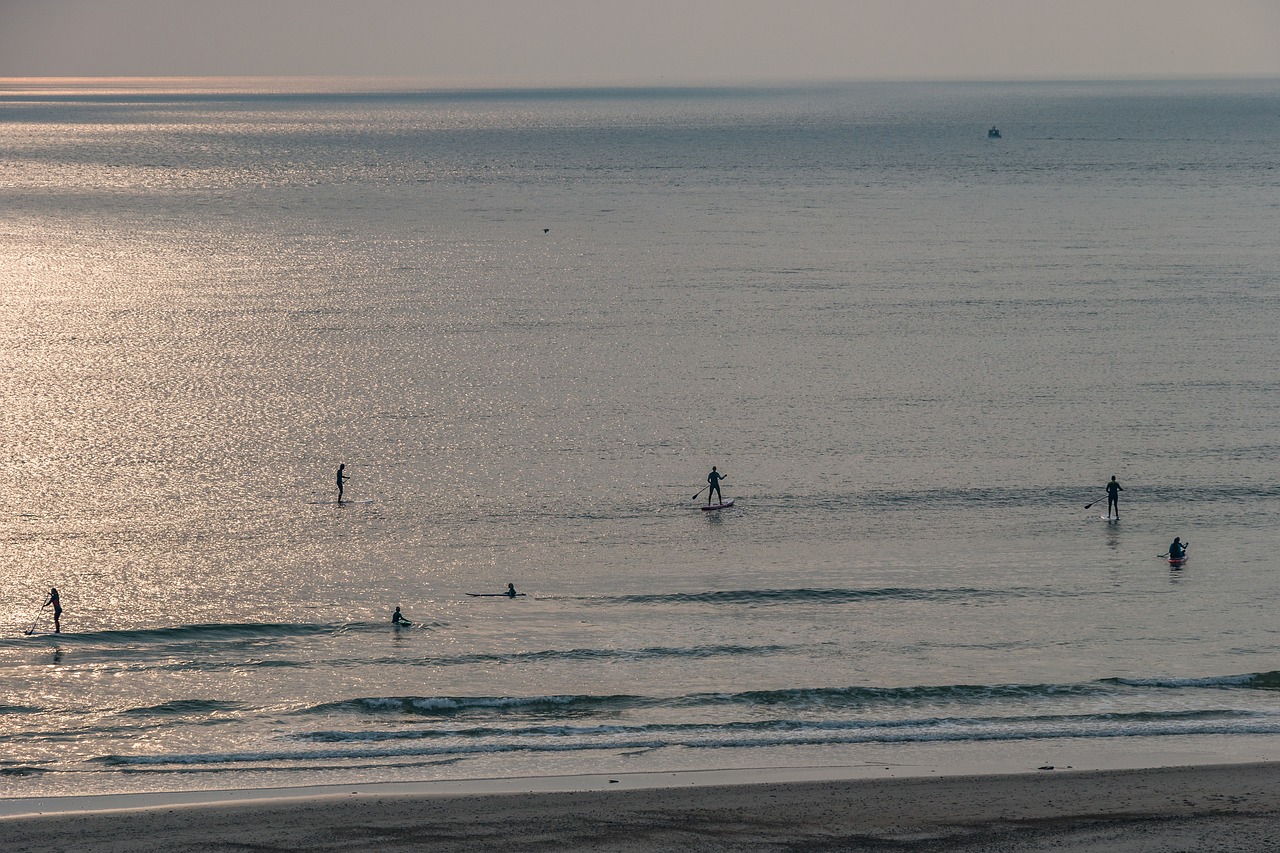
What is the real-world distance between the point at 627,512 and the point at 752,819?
1999 cm

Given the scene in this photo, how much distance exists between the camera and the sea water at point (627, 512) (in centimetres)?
2914

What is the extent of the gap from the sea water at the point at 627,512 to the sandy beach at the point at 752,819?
6.41 feet

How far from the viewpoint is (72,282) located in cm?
8606

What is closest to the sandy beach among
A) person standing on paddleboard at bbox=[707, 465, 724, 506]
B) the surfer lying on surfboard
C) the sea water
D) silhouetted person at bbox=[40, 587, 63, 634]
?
the sea water

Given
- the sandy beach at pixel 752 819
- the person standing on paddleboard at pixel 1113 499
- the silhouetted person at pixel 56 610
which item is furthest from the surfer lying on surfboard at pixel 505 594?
the person standing on paddleboard at pixel 1113 499

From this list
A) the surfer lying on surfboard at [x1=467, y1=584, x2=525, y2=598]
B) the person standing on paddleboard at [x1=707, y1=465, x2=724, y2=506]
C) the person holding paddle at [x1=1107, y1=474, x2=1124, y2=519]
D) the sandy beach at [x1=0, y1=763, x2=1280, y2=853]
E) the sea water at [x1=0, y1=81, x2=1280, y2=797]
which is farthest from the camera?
the person standing on paddleboard at [x1=707, y1=465, x2=724, y2=506]

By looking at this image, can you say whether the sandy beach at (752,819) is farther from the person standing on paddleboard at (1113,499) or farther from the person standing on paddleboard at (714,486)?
the person standing on paddleboard at (714,486)

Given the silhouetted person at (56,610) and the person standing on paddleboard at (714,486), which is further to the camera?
the person standing on paddleboard at (714,486)

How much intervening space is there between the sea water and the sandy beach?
195 centimetres

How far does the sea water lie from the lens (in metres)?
29.1

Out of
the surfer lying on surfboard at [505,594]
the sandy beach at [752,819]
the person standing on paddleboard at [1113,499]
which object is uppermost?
the person standing on paddleboard at [1113,499]

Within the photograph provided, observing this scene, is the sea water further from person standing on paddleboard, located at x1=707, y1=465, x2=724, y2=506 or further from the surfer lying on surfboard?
person standing on paddleboard, located at x1=707, y1=465, x2=724, y2=506

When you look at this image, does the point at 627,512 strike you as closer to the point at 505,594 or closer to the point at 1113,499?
the point at 505,594

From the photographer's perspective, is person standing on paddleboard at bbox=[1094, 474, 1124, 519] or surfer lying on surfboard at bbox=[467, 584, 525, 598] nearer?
surfer lying on surfboard at bbox=[467, 584, 525, 598]
